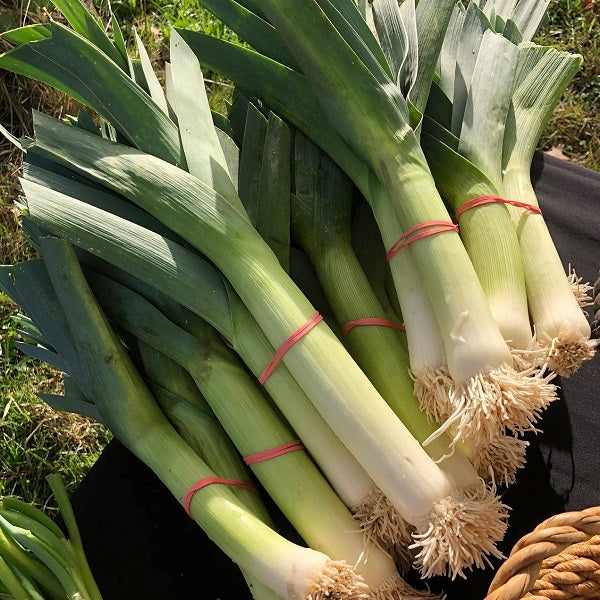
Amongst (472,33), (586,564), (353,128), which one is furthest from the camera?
(472,33)

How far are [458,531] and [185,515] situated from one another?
1.92 feet

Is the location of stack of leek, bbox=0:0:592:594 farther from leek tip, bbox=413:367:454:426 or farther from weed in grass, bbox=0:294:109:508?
weed in grass, bbox=0:294:109:508

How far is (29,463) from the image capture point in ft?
5.84

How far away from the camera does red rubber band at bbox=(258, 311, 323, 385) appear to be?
44.5 inches

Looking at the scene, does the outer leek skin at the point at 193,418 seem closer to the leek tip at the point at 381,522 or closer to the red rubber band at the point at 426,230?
the leek tip at the point at 381,522

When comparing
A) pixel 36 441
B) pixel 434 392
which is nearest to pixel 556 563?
pixel 434 392

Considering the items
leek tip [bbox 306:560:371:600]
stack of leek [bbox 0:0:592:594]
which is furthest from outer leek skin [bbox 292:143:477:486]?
leek tip [bbox 306:560:371:600]

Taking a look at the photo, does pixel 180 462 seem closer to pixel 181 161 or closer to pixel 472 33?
pixel 181 161

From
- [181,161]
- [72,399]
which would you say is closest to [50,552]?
[72,399]

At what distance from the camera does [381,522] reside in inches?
44.8

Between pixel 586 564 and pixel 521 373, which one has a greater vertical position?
pixel 521 373

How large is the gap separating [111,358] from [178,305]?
0.16 metres

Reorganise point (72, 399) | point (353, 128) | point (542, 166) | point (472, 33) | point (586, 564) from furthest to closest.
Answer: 1. point (542, 166)
2. point (472, 33)
3. point (72, 399)
4. point (353, 128)
5. point (586, 564)

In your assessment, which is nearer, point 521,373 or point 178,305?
point 521,373
